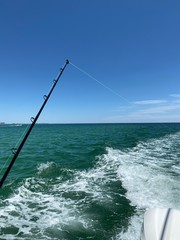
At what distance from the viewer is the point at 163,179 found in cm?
988

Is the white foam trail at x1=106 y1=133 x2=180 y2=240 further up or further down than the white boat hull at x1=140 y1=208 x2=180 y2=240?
further down

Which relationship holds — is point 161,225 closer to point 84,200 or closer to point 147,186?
point 84,200

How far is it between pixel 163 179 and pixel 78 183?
410 centimetres

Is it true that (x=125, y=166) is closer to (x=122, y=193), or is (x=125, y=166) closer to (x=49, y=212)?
(x=122, y=193)

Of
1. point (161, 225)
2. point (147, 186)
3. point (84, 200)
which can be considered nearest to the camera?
point (161, 225)

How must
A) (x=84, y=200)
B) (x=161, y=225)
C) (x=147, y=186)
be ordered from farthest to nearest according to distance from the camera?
(x=147, y=186), (x=84, y=200), (x=161, y=225)

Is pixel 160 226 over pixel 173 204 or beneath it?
over

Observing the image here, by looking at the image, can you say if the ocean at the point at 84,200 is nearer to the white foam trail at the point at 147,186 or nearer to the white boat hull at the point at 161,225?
the white foam trail at the point at 147,186

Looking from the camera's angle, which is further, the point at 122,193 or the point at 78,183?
the point at 78,183

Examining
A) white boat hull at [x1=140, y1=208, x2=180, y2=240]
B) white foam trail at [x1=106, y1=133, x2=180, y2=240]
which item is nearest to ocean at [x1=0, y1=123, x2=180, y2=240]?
white foam trail at [x1=106, y1=133, x2=180, y2=240]

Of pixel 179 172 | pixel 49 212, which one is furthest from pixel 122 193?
pixel 179 172

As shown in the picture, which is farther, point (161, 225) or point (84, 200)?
point (84, 200)

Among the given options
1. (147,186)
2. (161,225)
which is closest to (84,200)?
(147,186)

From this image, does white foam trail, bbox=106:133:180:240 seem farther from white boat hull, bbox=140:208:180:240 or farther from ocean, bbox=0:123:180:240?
white boat hull, bbox=140:208:180:240
